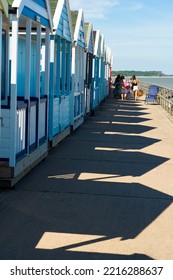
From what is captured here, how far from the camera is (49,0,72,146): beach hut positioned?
11.3 m

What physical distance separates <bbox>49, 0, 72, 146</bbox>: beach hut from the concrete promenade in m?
0.73

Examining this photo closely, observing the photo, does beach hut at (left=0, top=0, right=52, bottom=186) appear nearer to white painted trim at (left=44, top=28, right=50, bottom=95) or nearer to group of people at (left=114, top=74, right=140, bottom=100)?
white painted trim at (left=44, top=28, right=50, bottom=95)

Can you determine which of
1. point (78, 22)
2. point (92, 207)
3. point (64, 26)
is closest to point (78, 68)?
point (78, 22)

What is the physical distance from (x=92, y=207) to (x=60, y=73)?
630 centimetres

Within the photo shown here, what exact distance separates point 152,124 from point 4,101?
9.16 m

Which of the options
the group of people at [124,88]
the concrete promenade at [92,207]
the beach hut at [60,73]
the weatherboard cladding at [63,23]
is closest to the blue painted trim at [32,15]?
the beach hut at [60,73]


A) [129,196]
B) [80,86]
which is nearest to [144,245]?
[129,196]

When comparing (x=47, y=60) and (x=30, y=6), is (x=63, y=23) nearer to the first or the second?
(x=47, y=60)

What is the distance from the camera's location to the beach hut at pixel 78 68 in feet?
47.7

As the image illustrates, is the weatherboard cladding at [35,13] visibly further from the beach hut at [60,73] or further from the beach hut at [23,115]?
the beach hut at [60,73]

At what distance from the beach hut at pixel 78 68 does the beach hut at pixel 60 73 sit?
67 centimetres

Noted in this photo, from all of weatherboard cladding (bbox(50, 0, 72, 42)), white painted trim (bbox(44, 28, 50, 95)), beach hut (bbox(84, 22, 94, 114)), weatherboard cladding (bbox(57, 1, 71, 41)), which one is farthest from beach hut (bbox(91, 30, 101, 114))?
white painted trim (bbox(44, 28, 50, 95))

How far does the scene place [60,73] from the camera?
12.6 metres
